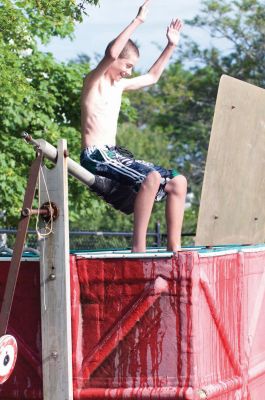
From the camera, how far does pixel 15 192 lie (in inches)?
579

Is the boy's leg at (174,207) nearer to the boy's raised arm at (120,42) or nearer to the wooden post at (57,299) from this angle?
the boy's raised arm at (120,42)

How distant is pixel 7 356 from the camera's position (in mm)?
4891

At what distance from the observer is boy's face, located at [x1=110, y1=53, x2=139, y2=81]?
6168 mm

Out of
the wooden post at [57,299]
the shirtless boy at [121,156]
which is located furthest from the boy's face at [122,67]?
the wooden post at [57,299]

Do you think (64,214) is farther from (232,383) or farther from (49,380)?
(232,383)

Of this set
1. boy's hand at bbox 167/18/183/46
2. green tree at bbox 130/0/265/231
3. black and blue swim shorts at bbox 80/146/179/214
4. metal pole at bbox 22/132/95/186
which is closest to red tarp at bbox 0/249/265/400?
metal pole at bbox 22/132/95/186

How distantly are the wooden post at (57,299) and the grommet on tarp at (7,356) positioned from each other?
0.19 meters

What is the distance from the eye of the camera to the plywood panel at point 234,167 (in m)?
6.63

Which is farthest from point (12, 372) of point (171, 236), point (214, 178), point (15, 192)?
point (15, 192)

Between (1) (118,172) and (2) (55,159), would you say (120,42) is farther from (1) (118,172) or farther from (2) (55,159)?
(2) (55,159)

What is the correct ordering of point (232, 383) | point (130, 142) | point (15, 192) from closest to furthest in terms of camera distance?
point (232, 383)
point (15, 192)
point (130, 142)

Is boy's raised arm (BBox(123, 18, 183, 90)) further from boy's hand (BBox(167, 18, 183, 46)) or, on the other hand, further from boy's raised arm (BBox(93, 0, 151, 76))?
boy's raised arm (BBox(93, 0, 151, 76))

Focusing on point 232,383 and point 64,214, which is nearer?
point 64,214

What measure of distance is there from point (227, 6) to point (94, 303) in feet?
103
